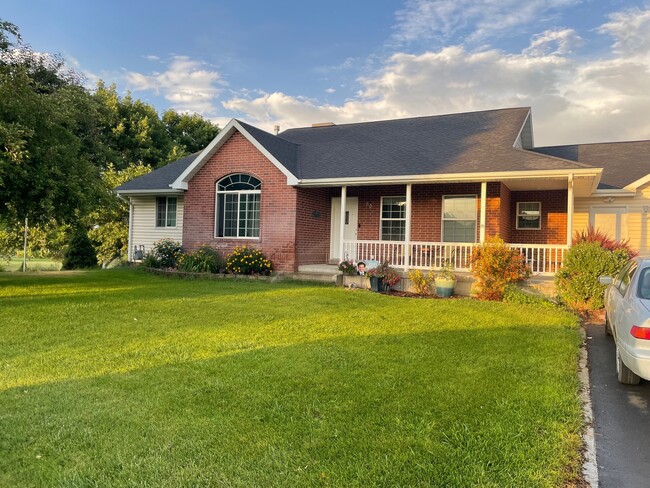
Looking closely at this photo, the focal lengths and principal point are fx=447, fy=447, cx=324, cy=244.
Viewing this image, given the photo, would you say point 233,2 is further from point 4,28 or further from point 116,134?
point 116,134

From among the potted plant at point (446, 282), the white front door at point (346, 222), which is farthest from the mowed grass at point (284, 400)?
the white front door at point (346, 222)

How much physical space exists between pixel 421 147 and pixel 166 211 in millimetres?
9971

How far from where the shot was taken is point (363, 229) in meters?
15.0

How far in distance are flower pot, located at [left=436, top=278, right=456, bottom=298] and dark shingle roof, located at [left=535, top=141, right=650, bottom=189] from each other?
672 cm

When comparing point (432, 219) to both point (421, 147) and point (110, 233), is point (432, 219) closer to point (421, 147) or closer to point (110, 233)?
point (421, 147)

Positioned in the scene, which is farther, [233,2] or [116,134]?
[116,134]

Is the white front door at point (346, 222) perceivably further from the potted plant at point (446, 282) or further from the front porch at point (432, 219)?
the potted plant at point (446, 282)

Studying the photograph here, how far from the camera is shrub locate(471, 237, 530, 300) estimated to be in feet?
34.0

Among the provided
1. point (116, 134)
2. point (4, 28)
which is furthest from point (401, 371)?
point (116, 134)

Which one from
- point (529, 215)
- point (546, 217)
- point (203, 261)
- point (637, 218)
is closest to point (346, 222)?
point (203, 261)

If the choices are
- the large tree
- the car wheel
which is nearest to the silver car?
the car wheel

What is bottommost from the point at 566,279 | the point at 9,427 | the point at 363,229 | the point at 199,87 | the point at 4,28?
Result: the point at 9,427

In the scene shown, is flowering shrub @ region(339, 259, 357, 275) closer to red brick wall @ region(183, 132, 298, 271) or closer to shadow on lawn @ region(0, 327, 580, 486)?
red brick wall @ region(183, 132, 298, 271)

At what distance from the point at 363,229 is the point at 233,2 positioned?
8579mm
